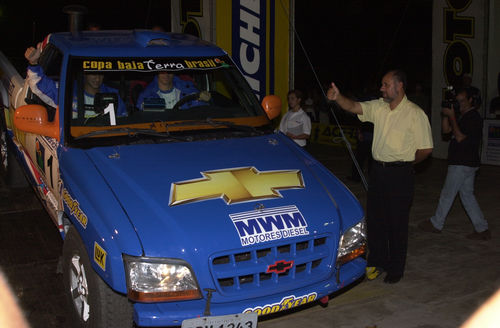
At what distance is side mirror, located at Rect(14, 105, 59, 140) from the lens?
15.7 feet

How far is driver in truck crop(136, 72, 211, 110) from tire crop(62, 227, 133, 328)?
1.54 metres

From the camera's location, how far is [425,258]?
6234 mm

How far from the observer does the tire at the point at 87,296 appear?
3652 millimetres

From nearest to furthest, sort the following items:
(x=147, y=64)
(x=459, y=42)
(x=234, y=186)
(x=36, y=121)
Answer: (x=234, y=186) < (x=36, y=121) < (x=147, y=64) < (x=459, y=42)

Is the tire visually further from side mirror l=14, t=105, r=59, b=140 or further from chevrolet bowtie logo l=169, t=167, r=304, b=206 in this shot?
side mirror l=14, t=105, r=59, b=140

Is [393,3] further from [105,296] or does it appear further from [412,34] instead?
[105,296]

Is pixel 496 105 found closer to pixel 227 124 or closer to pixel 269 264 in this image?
pixel 227 124

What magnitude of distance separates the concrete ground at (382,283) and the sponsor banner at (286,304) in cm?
16

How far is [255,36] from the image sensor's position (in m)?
10.8

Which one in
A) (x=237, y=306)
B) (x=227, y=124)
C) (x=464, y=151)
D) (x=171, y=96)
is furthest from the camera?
(x=464, y=151)

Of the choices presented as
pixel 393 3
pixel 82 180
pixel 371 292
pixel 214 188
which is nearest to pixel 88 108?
pixel 82 180

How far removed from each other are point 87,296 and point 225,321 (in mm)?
991

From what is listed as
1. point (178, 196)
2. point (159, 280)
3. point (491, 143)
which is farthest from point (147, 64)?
point (491, 143)

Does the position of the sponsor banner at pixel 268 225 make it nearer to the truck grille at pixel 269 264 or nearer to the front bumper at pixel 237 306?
the truck grille at pixel 269 264
